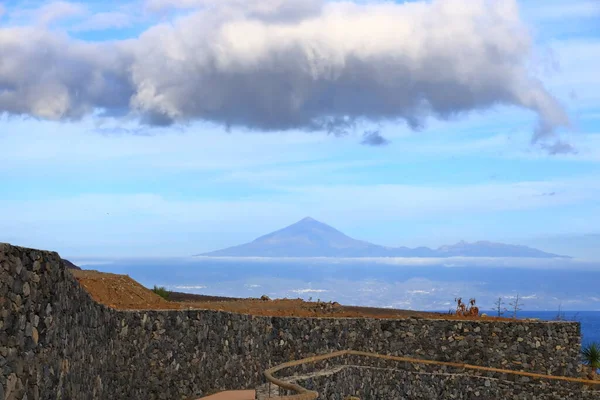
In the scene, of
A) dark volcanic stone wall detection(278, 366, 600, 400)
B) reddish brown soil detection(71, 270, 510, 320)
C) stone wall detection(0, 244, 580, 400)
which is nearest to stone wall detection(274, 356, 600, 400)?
dark volcanic stone wall detection(278, 366, 600, 400)

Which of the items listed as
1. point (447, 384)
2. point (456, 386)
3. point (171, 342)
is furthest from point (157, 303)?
point (456, 386)

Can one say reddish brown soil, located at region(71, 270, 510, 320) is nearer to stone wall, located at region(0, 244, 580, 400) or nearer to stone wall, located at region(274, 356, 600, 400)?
stone wall, located at region(0, 244, 580, 400)

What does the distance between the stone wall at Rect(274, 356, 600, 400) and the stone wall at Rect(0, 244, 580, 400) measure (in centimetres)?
84

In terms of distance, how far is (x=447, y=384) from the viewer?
3872cm

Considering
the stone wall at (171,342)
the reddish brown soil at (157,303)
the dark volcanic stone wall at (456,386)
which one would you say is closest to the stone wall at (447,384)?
the dark volcanic stone wall at (456,386)

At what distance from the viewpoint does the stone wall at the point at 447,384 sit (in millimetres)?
37562

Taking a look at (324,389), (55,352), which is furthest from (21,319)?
(324,389)

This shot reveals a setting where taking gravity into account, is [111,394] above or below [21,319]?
below

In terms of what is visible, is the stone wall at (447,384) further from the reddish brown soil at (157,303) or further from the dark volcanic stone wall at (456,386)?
the reddish brown soil at (157,303)

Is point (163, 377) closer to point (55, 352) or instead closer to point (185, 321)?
point (185, 321)

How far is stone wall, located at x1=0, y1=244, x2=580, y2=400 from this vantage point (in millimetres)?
18016

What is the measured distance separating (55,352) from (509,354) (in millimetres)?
25468

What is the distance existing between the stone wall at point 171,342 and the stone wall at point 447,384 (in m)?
0.84

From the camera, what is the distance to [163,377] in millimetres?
29000
